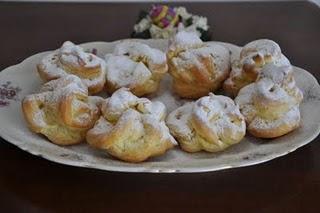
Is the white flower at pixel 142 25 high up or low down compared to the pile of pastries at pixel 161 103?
down

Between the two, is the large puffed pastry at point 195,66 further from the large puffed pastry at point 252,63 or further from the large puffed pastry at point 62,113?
the large puffed pastry at point 62,113

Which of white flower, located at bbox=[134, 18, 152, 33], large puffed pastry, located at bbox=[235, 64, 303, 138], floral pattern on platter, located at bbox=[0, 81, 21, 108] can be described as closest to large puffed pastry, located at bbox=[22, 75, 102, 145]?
floral pattern on platter, located at bbox=[0, 81, 21, 108]

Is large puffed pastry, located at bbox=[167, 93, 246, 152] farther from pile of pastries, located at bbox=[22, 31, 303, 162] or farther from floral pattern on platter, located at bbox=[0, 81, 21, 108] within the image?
floral pattern on platter, located at bbox=[0, 81, 21, 108]

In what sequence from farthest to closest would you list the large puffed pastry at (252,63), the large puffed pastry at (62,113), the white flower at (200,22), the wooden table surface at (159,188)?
the white flower at (200,22), the large puffed pastry at (252,63), the large puffed pastry at (62,113), the wooden table surface at (159,188)

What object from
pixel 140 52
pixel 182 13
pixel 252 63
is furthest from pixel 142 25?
pixel 252 63

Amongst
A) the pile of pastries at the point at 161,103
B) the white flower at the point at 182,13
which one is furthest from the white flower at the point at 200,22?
the pile of pastries at the point at 161,103

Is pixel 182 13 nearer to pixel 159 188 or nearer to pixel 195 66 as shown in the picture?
pixel 195 66

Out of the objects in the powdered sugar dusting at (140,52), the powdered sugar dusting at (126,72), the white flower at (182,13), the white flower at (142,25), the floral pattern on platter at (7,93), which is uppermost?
the powdered sugar dusting at (140,52)
